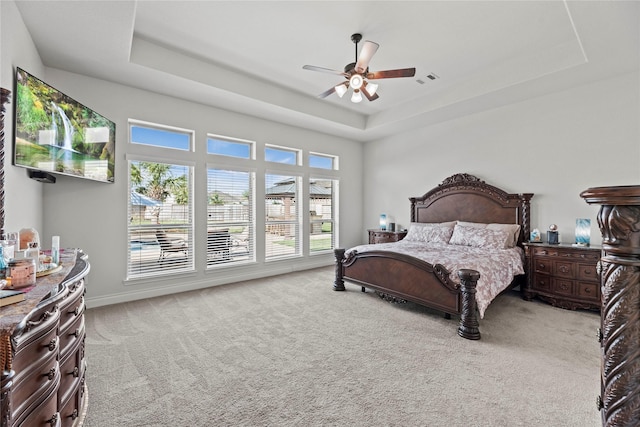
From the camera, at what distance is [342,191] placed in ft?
22.0

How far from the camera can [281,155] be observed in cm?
576

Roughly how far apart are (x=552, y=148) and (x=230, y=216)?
5.23 meters

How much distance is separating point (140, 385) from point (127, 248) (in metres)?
2.49

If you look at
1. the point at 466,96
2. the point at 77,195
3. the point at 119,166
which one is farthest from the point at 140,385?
the point at 466,96

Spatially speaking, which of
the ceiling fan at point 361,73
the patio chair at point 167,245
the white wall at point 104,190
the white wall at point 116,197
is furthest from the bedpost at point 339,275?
the patio chair at point 167,245

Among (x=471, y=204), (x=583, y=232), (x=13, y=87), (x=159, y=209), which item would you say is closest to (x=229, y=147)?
(x=159, y=209)

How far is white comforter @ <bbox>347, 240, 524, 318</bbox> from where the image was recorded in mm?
3123

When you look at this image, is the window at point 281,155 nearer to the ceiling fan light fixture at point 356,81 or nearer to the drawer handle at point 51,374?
the ceiling fan light fixture at point 356,81

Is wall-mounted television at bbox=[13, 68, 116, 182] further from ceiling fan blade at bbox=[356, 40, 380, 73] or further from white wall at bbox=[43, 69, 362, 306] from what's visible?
ceiling fan blade at bbox=[356, 40, 380, 73]

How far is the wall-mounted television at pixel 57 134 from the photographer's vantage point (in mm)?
2369

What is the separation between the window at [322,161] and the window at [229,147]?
143 centimetres

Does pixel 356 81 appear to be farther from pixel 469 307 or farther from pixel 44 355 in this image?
pixel 44 355

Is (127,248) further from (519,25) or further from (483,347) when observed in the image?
(519,25)

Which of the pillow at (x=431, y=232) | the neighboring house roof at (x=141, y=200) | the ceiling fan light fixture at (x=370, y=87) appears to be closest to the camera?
the ceiling fan light fixture at (x=370, y=87)
